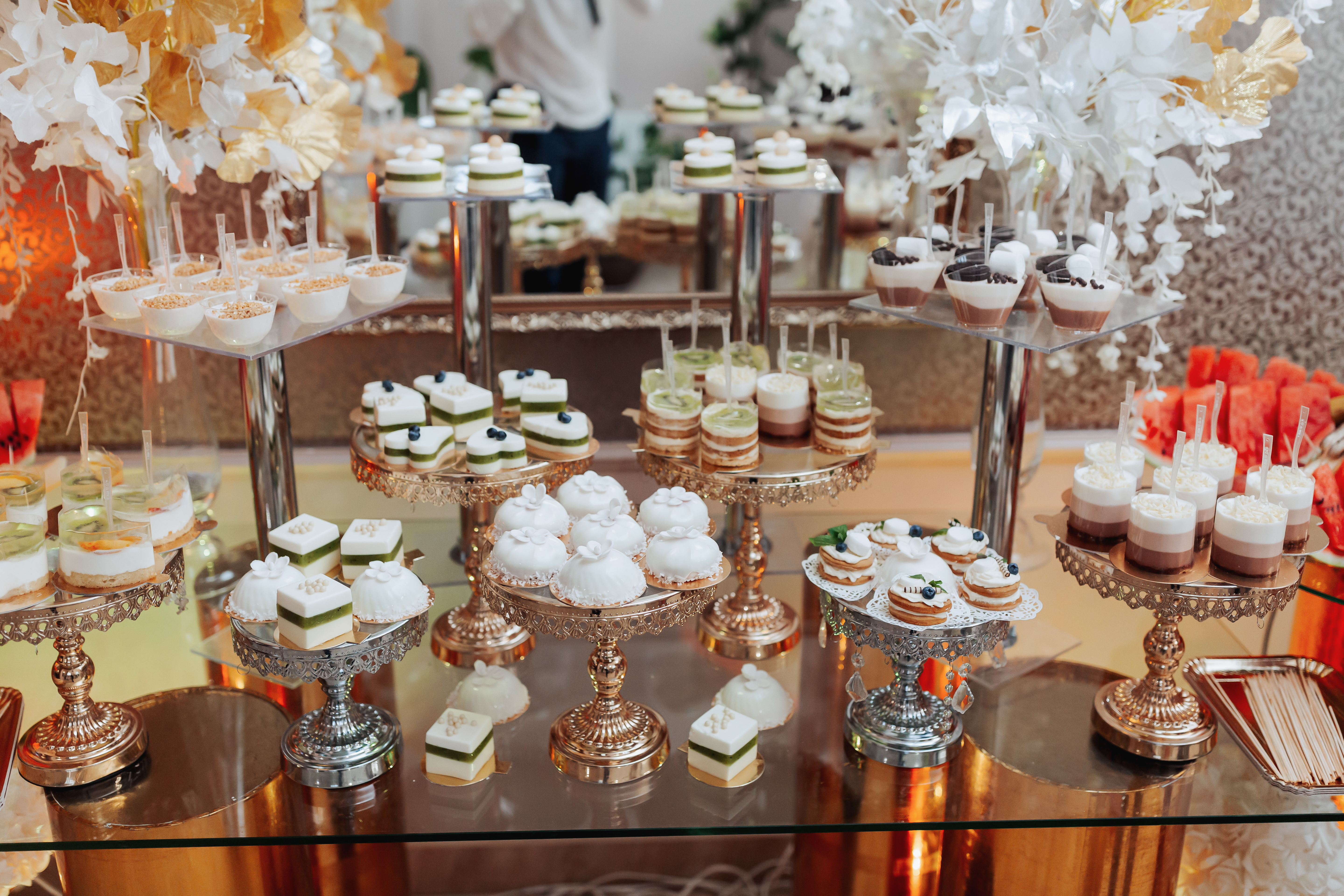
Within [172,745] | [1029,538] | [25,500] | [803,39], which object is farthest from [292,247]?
[1029,538]

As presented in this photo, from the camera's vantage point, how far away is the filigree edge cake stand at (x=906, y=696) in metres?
1.79

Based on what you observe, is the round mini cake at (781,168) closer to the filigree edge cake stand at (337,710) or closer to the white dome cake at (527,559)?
the white dome cake at (527,559)

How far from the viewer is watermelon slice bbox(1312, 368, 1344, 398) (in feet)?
8.14

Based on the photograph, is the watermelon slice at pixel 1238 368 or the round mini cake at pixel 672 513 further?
the watermelon slice at pixel 1238 368

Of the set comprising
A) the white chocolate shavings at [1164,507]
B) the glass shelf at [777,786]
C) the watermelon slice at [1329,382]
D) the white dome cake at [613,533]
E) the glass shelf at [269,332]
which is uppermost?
the glass shelf at [269,332]

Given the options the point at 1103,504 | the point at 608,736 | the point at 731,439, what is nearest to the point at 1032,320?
the point at 1103,504

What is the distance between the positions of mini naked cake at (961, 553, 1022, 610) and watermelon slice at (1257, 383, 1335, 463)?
2.98ft

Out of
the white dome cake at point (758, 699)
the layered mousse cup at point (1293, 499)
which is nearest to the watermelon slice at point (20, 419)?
the white dome cake at point (758, 699)

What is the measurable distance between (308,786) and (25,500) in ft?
2.12

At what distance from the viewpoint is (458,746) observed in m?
1.82

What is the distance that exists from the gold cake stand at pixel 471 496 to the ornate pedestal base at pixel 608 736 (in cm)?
17

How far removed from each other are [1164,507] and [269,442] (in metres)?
1.54

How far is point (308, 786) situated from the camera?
183 cm

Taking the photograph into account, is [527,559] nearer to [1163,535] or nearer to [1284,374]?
[1163,535]
